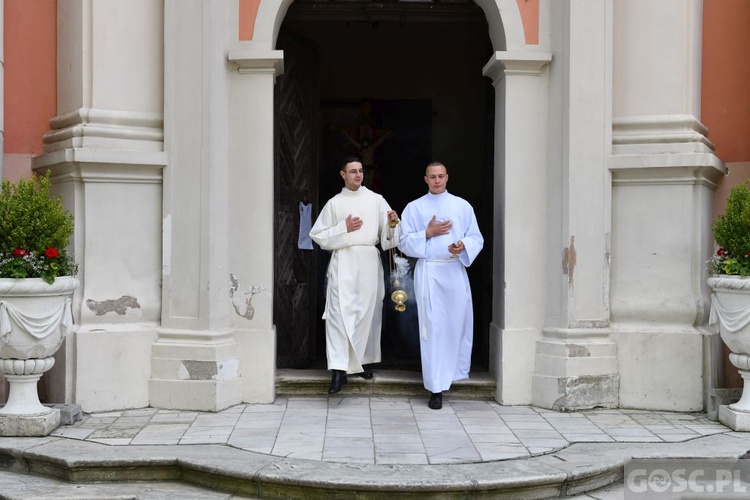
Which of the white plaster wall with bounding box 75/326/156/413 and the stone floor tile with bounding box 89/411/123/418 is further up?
the white plaster wall with bounding box 75/326/156/413

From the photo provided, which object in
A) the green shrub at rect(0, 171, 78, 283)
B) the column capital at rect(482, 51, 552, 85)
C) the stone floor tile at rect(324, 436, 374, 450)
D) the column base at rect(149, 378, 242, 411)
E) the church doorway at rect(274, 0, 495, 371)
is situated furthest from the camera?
the church doorway at rect(274, 0, 495, 371)

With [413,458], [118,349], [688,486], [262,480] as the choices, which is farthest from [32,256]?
[688,486]

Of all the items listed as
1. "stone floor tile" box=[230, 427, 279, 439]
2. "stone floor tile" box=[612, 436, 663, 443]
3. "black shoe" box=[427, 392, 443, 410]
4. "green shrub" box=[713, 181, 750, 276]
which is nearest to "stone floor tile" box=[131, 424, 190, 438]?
"stone floor tile" box=[230, 427, 279, 439]

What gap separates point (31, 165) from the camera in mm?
7688

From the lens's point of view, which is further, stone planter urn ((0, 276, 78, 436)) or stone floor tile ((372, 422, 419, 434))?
stone floor tile ((372, 422, 419, 434))

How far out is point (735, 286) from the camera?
22.1 feet

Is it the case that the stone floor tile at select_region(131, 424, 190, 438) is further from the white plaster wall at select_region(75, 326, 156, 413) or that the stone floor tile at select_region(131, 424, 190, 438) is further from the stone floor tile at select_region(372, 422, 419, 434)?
the stone floor tile at select_region(372, 422, 419, 434)

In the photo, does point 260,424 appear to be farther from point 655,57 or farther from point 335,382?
point 655,57

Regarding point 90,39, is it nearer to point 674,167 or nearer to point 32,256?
point 32,256

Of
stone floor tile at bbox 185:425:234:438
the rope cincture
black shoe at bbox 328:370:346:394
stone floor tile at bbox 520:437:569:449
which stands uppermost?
the rope cincture

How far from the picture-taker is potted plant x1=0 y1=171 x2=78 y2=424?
641 centimetres

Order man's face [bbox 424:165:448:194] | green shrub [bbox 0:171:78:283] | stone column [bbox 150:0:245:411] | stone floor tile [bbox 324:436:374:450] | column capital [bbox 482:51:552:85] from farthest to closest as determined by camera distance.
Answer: man's face [bbox 424:165:448:194]
column capital [bbox 482:51:552:85]
stone column [bbox 150:0:245:411]
green shrub [bbox 0:171:78:283]
stone floor tile [bbox 324:436:374:450]

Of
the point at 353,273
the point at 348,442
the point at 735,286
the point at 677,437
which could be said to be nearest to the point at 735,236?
the point at 735,286

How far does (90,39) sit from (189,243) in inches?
71.2
